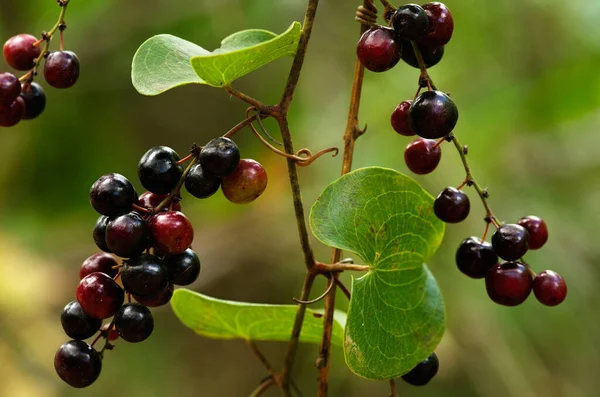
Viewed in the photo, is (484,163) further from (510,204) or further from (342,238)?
(342,238)

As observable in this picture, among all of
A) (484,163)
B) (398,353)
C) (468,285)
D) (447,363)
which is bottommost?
(447,363)

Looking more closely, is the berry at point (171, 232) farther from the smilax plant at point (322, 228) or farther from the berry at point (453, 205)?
the berry at point (453, 205)

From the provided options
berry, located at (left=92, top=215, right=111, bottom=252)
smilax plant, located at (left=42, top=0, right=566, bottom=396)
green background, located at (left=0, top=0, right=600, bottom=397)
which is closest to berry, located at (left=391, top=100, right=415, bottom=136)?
smilax plant, located at (left=42, top=0, right=566, bottom=396)

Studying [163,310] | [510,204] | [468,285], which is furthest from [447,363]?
[163,310]

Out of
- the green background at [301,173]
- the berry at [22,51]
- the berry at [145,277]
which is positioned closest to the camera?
the berry at [145,277]

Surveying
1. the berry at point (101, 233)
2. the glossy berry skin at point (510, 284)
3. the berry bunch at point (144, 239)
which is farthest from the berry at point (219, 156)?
the glossy berry skin at point (510, 284)

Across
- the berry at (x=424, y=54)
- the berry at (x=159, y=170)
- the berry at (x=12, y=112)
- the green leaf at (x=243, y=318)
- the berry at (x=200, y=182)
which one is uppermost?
the berry at (x=12, y=112)
